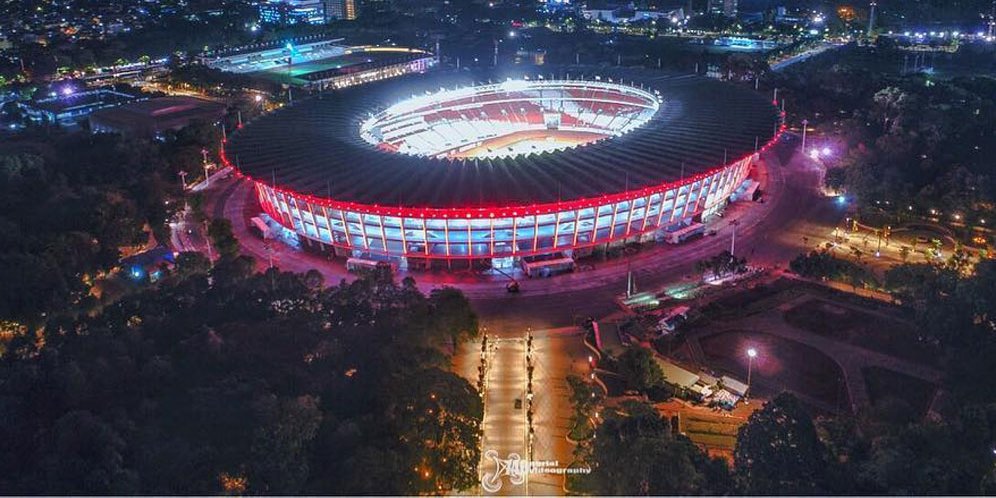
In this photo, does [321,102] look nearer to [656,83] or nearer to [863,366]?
[656,83]

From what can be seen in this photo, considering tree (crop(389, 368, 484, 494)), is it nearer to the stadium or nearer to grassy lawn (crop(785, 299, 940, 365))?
the stadium

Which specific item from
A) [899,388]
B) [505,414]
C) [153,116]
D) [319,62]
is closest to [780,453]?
[505,414]

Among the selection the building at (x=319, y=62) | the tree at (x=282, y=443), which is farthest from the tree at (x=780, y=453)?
the building at (x=319, y=62)

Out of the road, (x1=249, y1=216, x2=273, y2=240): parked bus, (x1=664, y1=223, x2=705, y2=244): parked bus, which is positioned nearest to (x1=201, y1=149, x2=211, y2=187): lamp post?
(x1=249, y1=216, x2=273, y2=240): parked bus

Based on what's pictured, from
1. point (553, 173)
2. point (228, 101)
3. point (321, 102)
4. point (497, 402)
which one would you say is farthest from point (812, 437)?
point (228, 101)

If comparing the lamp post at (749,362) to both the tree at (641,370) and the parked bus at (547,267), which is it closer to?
the tree at (641,370)

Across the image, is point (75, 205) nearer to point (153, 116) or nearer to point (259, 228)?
point (259, 228)
